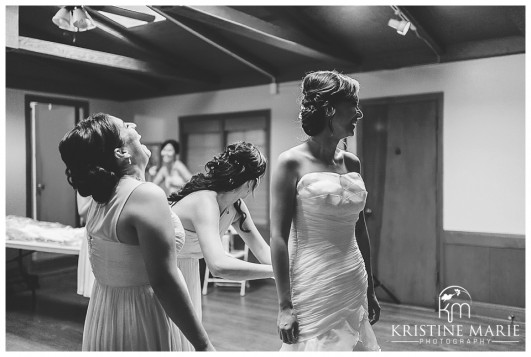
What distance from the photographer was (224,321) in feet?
14.5

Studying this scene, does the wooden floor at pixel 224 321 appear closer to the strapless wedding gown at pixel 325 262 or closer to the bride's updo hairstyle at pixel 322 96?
the strapless wedding gown at pixel 325 262

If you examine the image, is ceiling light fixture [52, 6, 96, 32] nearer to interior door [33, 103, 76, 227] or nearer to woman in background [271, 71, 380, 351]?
woman in background [271, 71, 380, 351]

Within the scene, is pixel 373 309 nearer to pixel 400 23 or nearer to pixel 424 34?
pixel 400 23

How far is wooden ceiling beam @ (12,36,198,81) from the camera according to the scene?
4.71m

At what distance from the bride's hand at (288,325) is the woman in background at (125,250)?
0.34 m

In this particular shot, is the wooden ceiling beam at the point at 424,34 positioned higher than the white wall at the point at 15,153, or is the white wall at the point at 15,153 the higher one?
the wooden ceiling beam at the point at 424,34

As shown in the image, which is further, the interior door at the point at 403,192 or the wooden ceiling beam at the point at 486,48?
the interior door at the point at 403,192

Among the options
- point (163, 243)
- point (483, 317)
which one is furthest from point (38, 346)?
point (483, 317)

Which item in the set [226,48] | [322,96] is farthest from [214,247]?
[226,48]

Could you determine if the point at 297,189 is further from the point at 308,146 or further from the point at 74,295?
the point at 74,295

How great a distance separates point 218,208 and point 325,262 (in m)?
0.43

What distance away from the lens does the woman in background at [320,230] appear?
1.59 metres

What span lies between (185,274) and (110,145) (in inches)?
29.9

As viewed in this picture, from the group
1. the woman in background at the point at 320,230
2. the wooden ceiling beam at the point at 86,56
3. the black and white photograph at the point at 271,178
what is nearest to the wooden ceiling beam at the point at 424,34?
the black and white photograph at the point at 271,178
